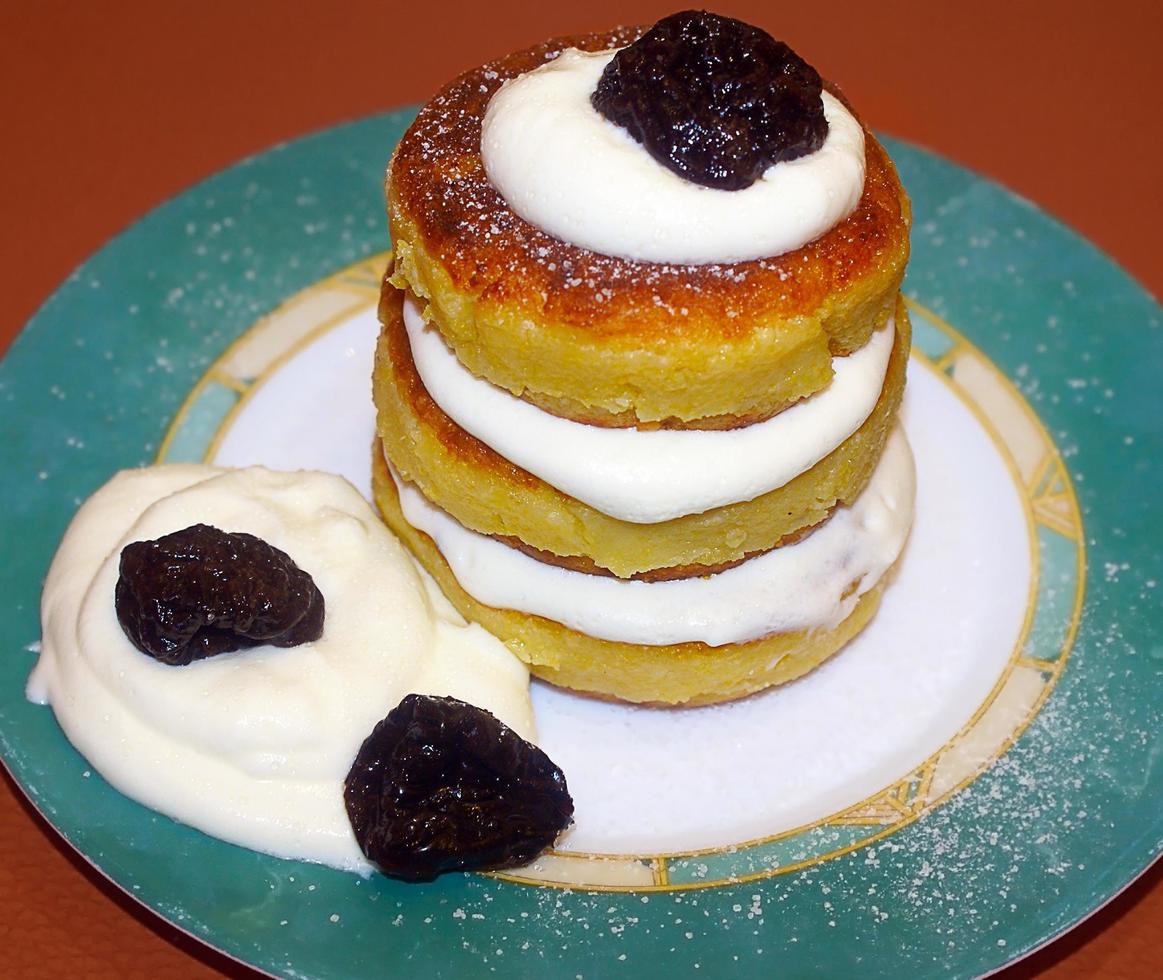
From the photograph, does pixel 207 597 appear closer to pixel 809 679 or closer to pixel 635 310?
pixel 635 310

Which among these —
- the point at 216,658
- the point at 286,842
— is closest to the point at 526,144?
the point at 216,658

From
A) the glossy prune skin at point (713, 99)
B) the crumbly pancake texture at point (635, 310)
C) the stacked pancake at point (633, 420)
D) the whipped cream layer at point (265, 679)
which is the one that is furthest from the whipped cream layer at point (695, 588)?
the glossy prune skin at point (713, 99)

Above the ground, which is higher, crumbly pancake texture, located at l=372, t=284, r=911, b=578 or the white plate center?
crumbly pancake texture, located at l=372, t=284, r=911, b=578

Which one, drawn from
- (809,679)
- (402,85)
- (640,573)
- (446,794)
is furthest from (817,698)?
(402,85)

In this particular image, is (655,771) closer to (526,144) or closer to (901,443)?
(901,443)

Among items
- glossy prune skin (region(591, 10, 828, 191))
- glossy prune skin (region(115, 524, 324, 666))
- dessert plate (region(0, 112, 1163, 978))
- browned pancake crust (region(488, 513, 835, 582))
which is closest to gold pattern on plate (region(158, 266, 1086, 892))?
dessert plate (region(0, 112, 1163, 978))

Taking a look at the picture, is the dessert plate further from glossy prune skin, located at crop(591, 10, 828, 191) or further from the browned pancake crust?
glossy prune skin, located at crop(591, 10, 828, 191)
